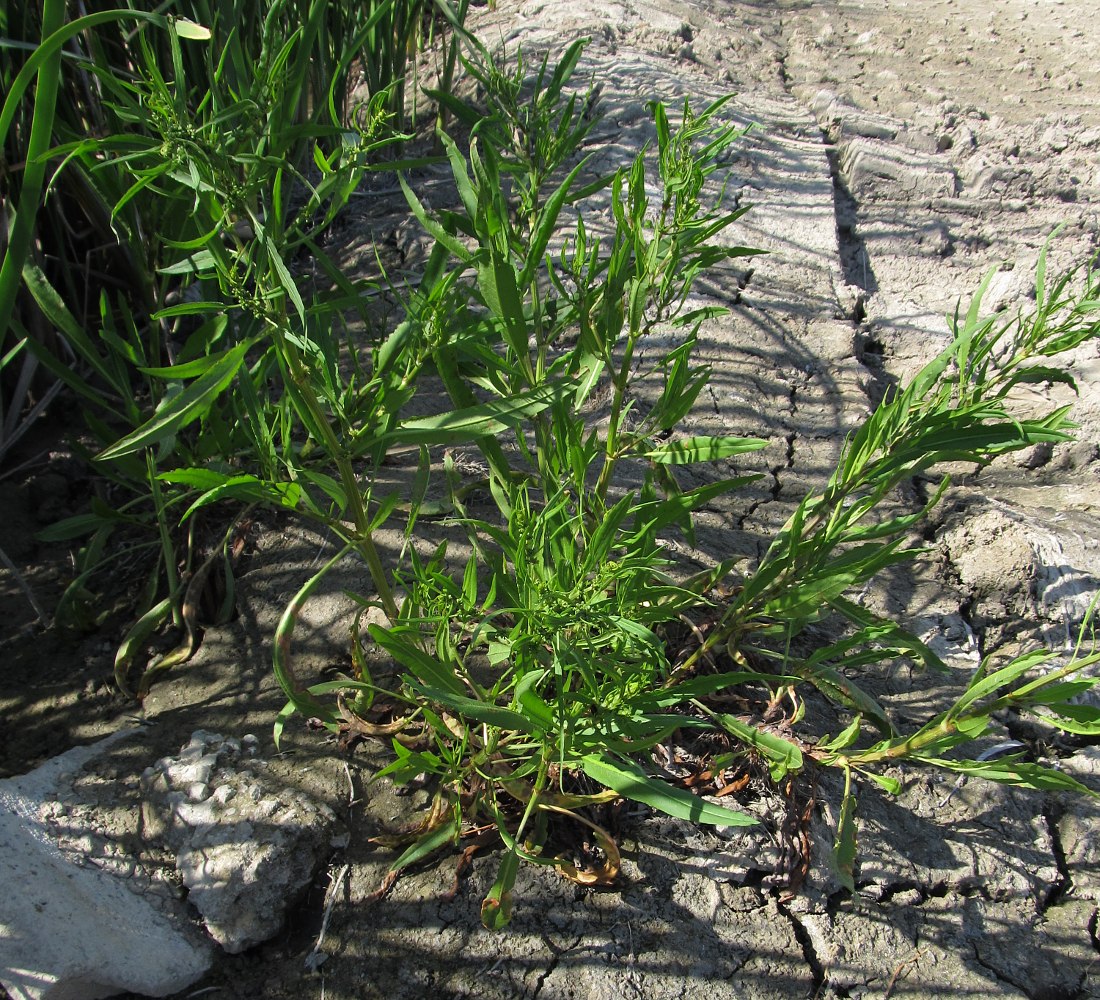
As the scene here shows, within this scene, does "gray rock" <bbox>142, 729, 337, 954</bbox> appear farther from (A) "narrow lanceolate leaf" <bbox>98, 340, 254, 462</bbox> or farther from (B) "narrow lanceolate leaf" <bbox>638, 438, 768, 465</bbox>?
(B) "narrow lanceolate leaf" <bbox>638, 438, 768, 465</bbox>

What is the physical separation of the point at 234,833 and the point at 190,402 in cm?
64

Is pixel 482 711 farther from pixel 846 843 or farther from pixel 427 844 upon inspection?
pixel 846 843

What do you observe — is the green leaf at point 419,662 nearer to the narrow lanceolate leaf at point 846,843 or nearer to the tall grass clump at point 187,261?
the tall grass clump at point 187,261

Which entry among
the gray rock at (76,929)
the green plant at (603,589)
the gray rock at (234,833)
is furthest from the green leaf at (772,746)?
the gray rock at (76,929)

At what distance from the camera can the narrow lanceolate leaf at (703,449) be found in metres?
1.30

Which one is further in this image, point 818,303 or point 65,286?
point 818,303

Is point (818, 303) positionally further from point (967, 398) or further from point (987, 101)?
point (987, 101)

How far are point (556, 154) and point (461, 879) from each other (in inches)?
41.2

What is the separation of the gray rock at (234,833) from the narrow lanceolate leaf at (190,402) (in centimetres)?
57

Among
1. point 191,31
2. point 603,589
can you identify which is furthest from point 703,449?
point 191,31

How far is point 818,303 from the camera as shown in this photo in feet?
8.05

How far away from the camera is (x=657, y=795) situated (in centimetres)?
113

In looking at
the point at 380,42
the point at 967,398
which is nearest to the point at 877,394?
the point at 967,398

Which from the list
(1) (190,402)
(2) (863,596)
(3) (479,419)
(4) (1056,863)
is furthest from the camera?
(2) (863,596)
